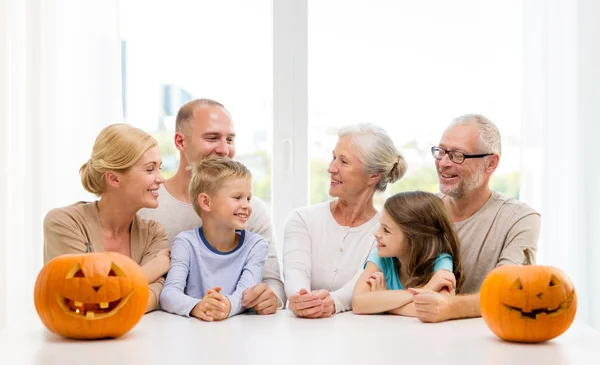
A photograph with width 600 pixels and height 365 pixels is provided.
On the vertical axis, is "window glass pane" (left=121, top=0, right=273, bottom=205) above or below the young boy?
above

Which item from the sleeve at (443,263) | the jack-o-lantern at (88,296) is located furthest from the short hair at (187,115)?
the sleeve at (443,263)

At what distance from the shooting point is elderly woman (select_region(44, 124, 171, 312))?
8.93 feet

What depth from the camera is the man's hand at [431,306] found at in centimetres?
253

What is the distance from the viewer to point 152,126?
388 cm

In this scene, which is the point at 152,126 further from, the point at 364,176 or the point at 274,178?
the point at 364,176

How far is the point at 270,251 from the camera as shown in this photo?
3.02 meters

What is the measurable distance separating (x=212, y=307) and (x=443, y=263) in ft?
2.48

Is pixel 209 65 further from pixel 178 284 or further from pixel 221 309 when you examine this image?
pixel 221 309

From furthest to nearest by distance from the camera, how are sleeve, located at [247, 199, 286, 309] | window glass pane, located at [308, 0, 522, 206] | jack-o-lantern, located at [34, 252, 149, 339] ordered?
window glass pane, located at [308, 0, 522, 206], sleeve, located at [247, 199, 286, 309], jack-o-lantern, located at [34, 252, 149, 339]

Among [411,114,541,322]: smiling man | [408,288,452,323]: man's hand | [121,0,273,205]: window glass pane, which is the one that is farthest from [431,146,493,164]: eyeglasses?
[121,0,273,205]: window glass pane

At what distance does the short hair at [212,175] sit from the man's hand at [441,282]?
71cm

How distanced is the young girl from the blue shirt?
14.2 inches

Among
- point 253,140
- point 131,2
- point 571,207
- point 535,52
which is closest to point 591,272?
point 571,207

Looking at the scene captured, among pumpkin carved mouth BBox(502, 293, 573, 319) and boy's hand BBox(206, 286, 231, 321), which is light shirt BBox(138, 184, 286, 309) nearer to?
boy's hand BBox(206, 286, 231, 321)
